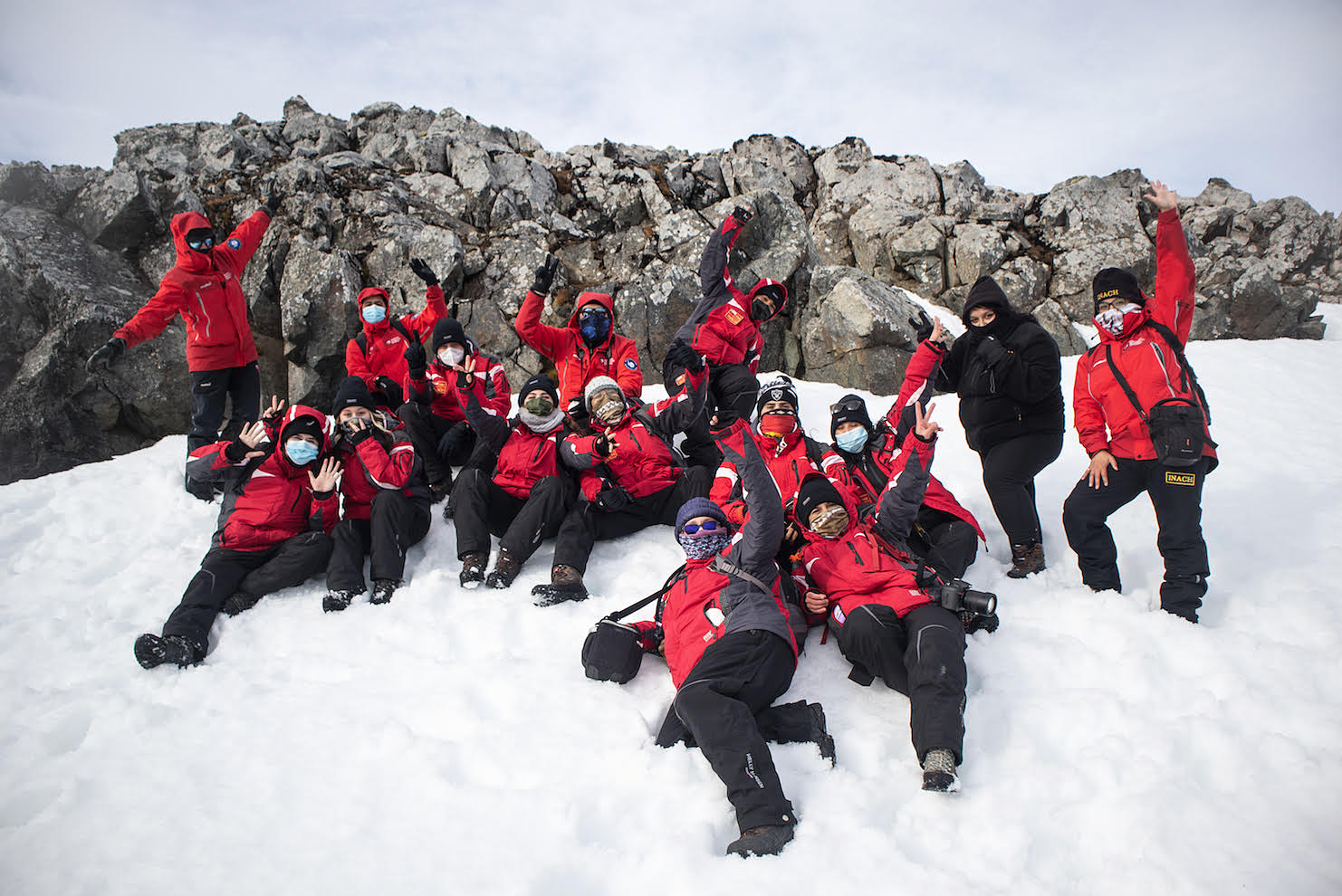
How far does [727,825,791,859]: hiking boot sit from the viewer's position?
8.84 ft

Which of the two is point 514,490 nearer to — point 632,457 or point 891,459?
point 632,457

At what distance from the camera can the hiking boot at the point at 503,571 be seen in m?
5.01

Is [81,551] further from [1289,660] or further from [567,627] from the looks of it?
[1289,660]

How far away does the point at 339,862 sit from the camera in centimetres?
264

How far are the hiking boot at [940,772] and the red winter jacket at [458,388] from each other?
4665 millimetres

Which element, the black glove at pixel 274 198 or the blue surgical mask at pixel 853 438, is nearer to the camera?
the blue surgical mask at pixel 853 438

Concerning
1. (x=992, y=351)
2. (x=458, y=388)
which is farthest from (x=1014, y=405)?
(x=458, y=388)

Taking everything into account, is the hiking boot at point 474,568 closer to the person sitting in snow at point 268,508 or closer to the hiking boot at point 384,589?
the hiking boot at point 384,589

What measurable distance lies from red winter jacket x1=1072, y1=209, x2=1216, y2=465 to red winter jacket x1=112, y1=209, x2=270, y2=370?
8.13 m

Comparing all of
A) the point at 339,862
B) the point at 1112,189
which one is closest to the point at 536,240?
the point at 339,862

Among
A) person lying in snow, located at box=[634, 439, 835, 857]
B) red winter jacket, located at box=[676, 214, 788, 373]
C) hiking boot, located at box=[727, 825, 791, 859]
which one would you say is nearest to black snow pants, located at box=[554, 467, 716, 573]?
person lying in snow, located at box=[634, 439, 835, 857]

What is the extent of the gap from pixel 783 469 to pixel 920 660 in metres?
2.20

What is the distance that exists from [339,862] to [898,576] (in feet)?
10.9

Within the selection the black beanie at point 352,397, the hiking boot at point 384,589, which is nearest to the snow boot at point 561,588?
the hiking boot at point 384,589
